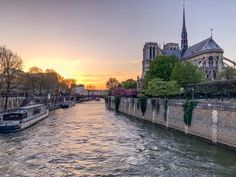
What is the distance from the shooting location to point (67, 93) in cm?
13662

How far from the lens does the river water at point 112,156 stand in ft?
57.1

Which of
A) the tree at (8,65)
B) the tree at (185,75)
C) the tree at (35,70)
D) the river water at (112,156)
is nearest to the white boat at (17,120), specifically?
the river water at (112,156)

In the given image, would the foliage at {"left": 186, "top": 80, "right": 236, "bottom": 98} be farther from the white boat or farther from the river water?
the white boat

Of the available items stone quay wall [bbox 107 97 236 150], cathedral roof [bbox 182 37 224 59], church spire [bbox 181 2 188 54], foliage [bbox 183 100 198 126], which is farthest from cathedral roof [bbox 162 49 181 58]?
foliage [bbox 183 100 198 126]

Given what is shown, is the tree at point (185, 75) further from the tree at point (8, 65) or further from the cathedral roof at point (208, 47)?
the cathedral roof at point (208, 47)

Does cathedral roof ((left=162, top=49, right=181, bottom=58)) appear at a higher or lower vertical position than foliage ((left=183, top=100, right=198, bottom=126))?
higher

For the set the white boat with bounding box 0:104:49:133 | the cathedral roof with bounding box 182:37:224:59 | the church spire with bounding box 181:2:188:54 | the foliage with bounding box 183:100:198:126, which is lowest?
the white boat with bounding box 0:104:49:133

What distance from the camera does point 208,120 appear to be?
26234mm

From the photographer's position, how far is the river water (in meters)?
17.4

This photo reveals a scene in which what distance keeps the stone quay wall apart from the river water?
88 centimetres

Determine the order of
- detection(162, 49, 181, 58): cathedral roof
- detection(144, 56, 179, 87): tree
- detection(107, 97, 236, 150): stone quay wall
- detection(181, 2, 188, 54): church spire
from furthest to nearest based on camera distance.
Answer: detection(162, 49, 181, 58): cathedral roof → detection(181, 2, 188, 54): church spire → detection(144, 56, 179, 87): tree → detection(107, 97, 236, 150): stone quay wall

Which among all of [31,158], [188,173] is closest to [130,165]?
[188,173]

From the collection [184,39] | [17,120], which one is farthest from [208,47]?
[17,120]

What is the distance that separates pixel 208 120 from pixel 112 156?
9.41m
